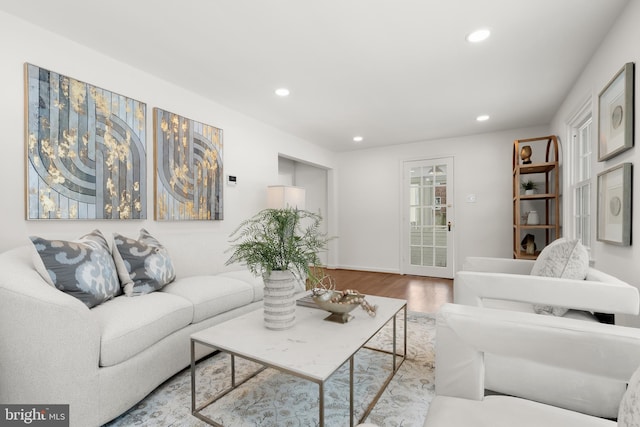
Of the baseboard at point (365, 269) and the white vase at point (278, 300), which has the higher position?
the white vase at point (278, 300)

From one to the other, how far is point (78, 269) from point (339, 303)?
4.80ft

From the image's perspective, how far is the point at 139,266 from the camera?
6.99 ft

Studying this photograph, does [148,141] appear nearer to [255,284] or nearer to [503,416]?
[255,284]

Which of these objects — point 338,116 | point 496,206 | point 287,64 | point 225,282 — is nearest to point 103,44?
point 287,64

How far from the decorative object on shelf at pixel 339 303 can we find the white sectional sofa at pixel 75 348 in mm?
923

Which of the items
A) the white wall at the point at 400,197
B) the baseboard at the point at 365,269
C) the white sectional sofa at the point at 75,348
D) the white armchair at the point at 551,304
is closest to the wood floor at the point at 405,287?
the baseboard at the point at 365,269

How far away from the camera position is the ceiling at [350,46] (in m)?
1.93

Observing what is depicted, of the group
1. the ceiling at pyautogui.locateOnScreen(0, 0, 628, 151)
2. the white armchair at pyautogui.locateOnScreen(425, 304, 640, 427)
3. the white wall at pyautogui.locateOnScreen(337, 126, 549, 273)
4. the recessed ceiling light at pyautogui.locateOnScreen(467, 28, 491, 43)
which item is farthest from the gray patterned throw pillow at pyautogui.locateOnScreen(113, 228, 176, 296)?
the white wall at pyautogui.locateOnScreen(337, 126, 549, 273)

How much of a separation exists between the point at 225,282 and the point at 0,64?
2.03 m

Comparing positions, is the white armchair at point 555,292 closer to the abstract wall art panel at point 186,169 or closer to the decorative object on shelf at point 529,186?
the abstract wall art panel at point 186,169

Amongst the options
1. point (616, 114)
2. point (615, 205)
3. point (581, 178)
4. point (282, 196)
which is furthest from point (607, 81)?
point (282, 196)

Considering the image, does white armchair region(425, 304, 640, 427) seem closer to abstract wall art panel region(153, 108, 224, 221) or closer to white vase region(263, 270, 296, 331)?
white vase region(263, 270, 296, 331)

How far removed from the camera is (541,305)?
1.75 meters

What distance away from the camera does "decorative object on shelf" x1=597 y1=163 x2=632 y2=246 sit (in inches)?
71.7
